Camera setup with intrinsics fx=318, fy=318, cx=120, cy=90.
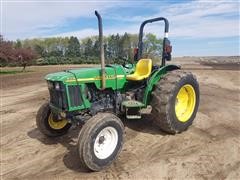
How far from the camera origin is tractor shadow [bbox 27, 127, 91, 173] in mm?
5199

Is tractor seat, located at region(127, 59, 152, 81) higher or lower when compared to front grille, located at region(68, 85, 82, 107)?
higher

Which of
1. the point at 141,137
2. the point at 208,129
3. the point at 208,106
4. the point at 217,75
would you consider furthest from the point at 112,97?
the point at 217,75

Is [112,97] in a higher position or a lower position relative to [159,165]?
higher

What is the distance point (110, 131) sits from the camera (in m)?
5.20

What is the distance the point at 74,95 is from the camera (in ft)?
18.0

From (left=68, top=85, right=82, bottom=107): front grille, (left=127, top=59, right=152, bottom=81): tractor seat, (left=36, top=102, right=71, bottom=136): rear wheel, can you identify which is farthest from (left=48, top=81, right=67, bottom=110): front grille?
(left=127, top=59, right=152, bottom=81): tractor seat

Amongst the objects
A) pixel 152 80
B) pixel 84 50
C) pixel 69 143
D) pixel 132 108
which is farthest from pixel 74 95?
pixel 84 50

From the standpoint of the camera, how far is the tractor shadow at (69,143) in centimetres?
520

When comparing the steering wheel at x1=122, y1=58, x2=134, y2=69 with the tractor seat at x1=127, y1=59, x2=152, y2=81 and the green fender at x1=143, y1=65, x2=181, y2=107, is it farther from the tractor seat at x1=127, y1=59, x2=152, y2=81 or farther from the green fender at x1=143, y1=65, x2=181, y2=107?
the green fender at x1=143, y1=65, x2=181, y2=107

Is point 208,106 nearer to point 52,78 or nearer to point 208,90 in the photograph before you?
point 208,90

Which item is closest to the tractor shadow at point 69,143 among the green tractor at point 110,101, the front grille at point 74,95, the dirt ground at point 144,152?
the dirt ground at point 144,152

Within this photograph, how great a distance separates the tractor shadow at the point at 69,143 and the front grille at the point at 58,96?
85 cm

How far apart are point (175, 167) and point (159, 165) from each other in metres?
0.26

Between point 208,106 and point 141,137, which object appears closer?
point 141,137
